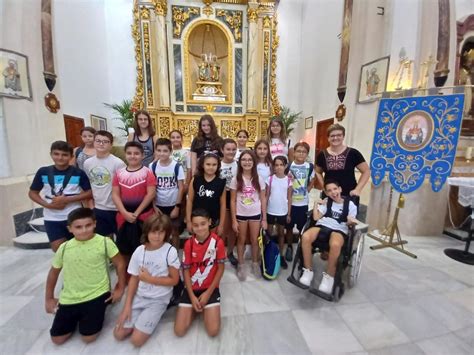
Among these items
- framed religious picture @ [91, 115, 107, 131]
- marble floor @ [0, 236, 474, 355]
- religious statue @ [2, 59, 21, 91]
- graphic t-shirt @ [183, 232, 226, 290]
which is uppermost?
religious statue @ [2, 59, 21, 91]

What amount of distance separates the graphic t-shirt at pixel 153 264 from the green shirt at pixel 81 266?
7.1 inches

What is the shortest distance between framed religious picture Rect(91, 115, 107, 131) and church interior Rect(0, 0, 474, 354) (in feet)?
0.23

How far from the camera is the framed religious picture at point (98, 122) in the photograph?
6236mm

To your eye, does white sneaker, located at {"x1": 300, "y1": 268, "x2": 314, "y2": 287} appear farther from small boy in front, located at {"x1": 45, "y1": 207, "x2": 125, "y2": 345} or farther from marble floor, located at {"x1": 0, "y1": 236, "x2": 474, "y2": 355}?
small boy in front, located at {"x1": 45, "y1": 207, "x2": 125, "y2": 345}

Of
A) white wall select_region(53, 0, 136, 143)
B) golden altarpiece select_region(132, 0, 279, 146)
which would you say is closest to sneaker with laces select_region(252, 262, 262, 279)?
golden altarpiece select_region(132, 0, 279, 146)

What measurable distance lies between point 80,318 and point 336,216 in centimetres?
217

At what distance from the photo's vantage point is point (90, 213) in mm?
1527

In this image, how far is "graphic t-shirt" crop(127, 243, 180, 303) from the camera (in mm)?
1567

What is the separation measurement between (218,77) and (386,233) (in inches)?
263

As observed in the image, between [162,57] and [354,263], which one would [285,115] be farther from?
[354,263]

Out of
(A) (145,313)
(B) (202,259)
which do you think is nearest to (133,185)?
(B) (202,259)

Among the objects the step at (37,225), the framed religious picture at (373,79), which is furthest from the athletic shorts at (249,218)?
the framed religious picture at (373,79)

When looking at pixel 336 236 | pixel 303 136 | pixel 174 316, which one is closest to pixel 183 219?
pixel 174 316

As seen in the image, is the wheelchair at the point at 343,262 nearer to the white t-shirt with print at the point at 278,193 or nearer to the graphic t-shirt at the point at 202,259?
the white t-shirt with print at the point at 278,193
